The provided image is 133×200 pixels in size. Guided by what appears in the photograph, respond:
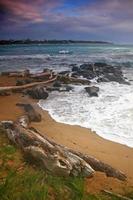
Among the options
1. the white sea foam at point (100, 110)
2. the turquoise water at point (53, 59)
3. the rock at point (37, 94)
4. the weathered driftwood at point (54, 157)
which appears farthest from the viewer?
the turquoise water at point (53, 59)

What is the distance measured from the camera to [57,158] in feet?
19.0

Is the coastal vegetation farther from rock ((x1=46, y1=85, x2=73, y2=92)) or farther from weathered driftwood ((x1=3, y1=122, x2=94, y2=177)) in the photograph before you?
rock ((x1=46, y1=85, x2=73, y2=92))

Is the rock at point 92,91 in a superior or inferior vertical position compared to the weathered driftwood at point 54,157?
inferior

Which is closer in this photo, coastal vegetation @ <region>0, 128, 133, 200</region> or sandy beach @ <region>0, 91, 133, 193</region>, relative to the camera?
coastal vegetation @ <region>0, 128, 133, 200</region>

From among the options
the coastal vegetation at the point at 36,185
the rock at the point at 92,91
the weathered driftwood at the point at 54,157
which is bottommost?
the rock at the point at 92,91

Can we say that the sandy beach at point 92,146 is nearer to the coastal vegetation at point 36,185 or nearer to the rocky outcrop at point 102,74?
the coastal vegetation at point 36,185

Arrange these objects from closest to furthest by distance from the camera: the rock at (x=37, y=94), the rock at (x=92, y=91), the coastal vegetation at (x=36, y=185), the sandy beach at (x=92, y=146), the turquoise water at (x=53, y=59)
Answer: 1. the coastal vegetation at (x=36, y=185)
2. the sandy beach at (x=92, y=146)
3. the rock at (x=37, y=94)
4. the rock at (x=92, y=91)
5. the turquoise water at (x=53, y=59)

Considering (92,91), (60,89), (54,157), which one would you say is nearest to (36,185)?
(54,157)

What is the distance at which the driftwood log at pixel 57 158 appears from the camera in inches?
225

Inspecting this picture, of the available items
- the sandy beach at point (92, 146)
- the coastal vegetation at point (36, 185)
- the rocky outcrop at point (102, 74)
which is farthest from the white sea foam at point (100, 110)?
the rocky outcrop at point (102, 74)

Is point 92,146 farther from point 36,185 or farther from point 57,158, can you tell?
point 36,185

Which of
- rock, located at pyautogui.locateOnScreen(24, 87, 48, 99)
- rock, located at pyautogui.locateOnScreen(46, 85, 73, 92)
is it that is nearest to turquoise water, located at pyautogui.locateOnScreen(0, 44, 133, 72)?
rock, located at pyautogui.locateOnScreen(46, 85, 73, 92)

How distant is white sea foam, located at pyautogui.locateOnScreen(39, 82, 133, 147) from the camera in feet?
31.2

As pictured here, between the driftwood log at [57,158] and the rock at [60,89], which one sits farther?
the rock at [60,89]
